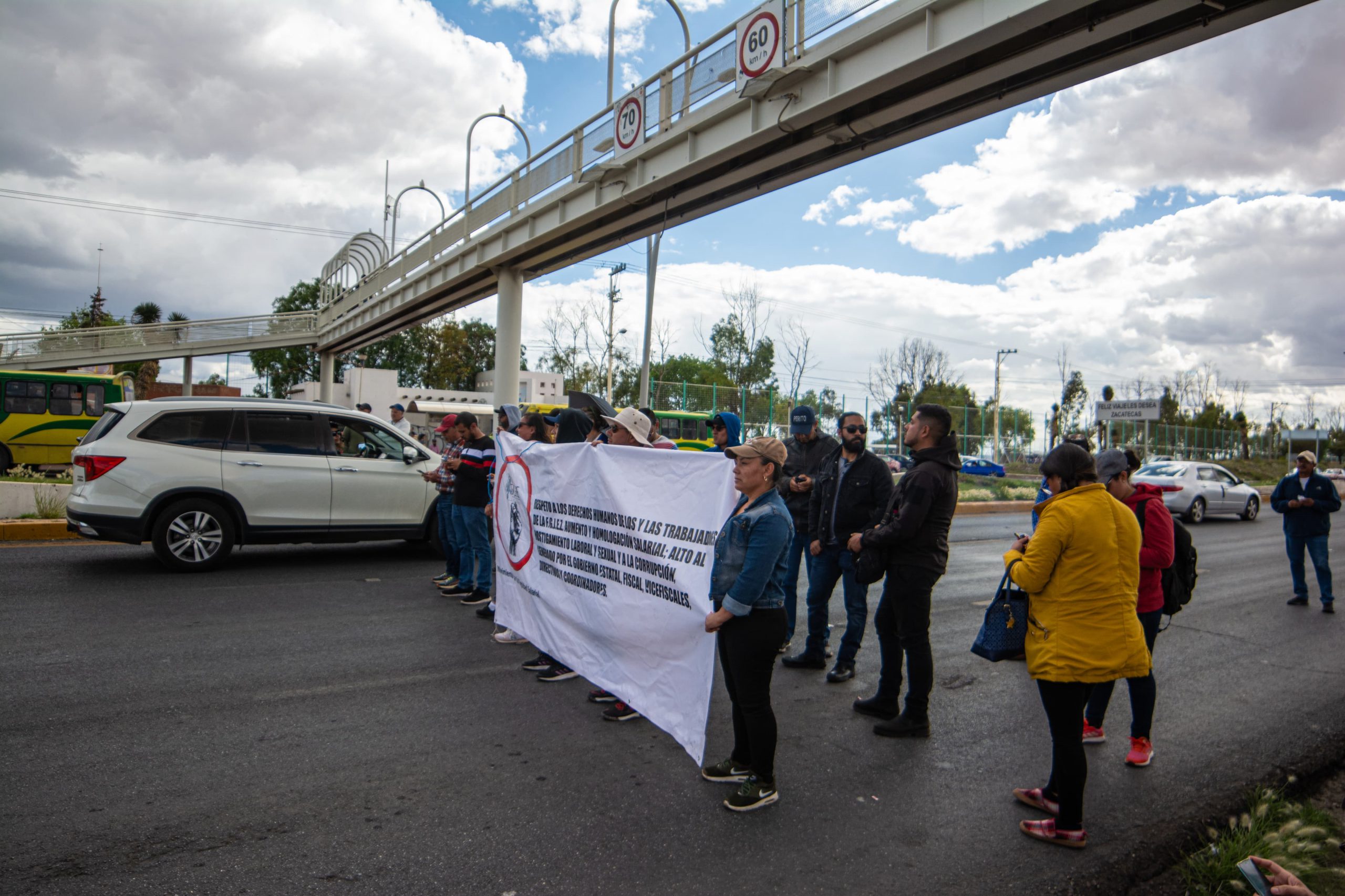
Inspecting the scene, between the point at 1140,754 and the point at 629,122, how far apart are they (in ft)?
46.8

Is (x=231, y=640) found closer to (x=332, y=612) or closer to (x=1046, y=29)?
(x=332, y=612)

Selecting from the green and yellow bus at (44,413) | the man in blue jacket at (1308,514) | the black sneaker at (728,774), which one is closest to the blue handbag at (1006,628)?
the black sneaker at (728,774)

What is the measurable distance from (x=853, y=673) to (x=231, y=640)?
4.85 meters

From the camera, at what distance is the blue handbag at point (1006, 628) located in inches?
147

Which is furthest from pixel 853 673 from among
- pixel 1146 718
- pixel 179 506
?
pixel 179 506

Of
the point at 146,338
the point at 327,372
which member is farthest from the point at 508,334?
the point at 327,372

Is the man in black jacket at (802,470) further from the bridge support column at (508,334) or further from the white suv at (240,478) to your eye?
the bridge support column at (508,334)

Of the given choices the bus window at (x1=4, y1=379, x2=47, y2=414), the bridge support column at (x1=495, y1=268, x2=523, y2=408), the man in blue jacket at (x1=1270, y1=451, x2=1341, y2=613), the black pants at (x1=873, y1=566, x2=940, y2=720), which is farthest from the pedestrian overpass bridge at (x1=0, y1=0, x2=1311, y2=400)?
the bus window at (x1=4, y1=379, x2=47, y2=414)

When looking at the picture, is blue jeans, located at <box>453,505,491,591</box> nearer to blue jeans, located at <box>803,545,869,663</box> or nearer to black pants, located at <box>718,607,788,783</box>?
blue jeans, located at <box>803,545,869,663</box>

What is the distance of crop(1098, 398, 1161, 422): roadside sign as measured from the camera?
91.0 feet

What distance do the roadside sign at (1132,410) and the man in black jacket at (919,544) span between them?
26610 mm

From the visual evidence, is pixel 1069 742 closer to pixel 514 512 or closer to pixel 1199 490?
pixel 514 512

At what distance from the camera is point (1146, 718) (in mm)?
4410

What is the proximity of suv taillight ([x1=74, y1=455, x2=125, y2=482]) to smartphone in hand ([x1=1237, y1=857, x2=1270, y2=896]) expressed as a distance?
963 cm
